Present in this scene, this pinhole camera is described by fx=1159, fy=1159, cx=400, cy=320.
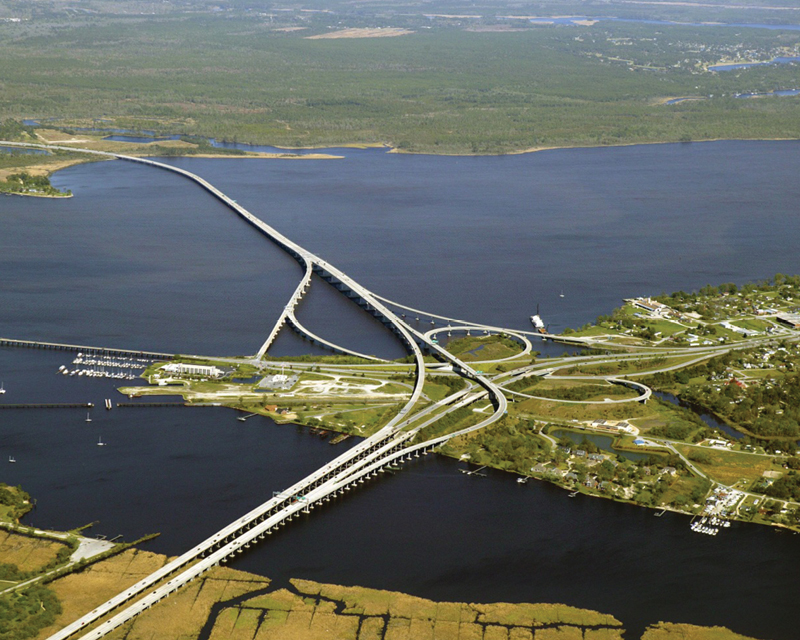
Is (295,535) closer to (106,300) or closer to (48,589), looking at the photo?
(48,589)

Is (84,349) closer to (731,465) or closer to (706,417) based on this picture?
(706,417)

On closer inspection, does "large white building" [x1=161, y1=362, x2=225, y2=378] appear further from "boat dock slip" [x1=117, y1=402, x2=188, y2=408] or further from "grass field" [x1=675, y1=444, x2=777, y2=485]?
"grass field" [x1=675, y1=444, x2=777, y2=485]

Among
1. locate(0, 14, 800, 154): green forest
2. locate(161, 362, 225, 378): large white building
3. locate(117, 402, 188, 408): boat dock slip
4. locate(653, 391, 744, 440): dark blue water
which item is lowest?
locate(653, 391, 744, 440): dark blue water

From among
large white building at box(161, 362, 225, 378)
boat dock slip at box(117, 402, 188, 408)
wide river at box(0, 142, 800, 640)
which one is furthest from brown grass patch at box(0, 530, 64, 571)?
large white building at box(161, 362, 225, 378)

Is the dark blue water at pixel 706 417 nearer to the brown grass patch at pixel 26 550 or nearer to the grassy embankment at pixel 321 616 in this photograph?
the grassy embankment at pixel 321 616

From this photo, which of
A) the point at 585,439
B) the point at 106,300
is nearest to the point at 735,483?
the point at 585,439
